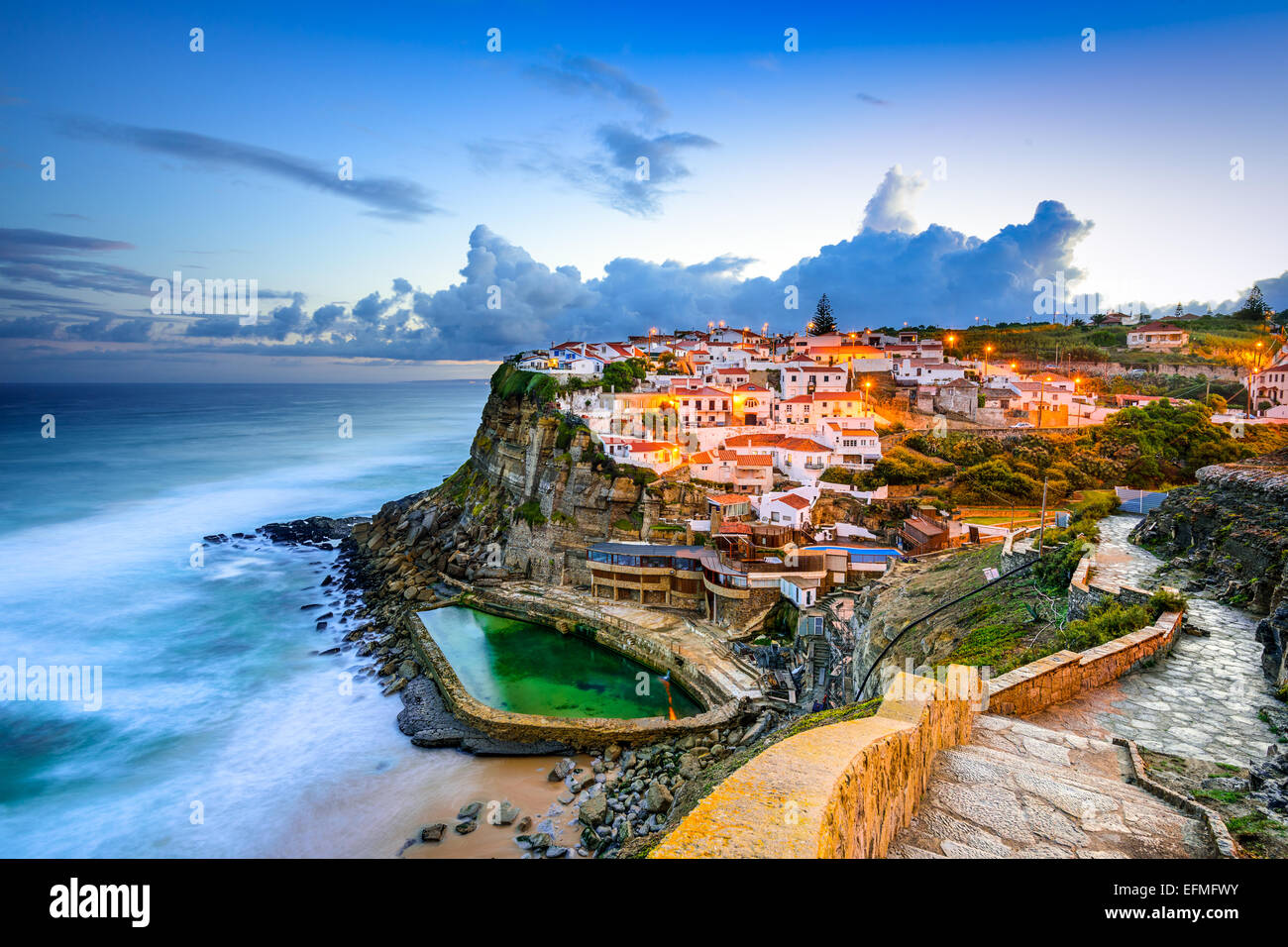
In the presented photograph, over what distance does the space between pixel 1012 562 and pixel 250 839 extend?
1756 cm

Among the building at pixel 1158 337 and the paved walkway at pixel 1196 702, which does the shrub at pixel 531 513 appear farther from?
the building at pixel 1158 337

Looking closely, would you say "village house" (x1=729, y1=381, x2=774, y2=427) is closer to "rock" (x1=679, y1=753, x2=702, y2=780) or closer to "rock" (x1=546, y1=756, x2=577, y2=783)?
"rock" (x1=679, y1=753, x2=702, y2=780)

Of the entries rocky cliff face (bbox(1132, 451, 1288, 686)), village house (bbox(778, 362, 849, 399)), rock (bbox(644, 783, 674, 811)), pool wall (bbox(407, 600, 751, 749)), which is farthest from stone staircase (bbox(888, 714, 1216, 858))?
village house (bbox(778, 362, 849, 399))

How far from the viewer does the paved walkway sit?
18.9 ft

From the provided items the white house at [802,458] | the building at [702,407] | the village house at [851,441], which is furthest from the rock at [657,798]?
the building at [702,407]

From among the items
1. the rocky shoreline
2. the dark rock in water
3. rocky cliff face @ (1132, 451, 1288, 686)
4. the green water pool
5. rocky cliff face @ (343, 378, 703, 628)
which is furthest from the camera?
the dark rock in water

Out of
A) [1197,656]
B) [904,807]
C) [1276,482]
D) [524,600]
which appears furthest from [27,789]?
[1276,482]

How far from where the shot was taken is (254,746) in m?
16.6

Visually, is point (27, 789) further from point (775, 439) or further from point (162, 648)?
point (775, 439)

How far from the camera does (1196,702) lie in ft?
21.3

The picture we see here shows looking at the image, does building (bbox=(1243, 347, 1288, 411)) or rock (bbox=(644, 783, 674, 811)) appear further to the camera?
building (bbox=(1243, 347, 1288, 411))

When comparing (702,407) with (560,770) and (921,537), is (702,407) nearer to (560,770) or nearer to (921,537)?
(921,537)

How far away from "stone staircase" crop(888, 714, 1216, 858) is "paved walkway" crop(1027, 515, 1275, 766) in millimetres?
865
